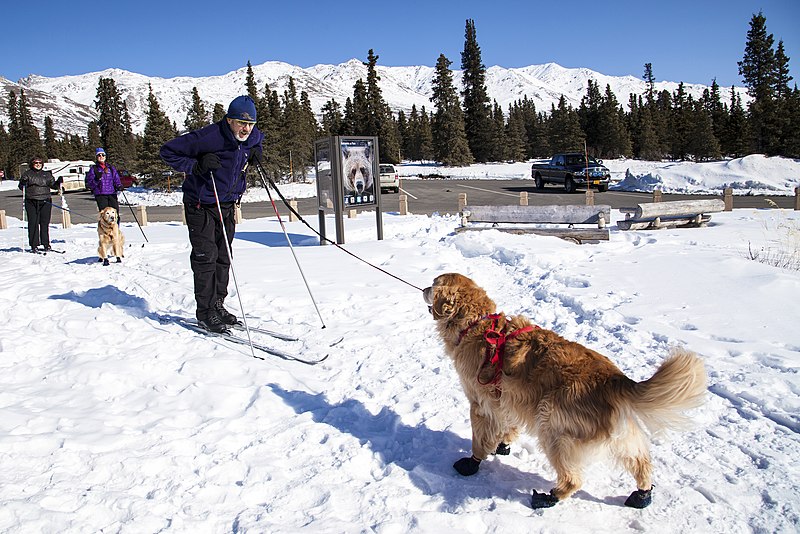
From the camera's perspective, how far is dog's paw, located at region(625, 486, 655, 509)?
8.79 feet

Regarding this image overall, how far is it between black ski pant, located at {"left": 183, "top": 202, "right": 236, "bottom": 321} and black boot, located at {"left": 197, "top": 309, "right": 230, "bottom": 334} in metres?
0.04

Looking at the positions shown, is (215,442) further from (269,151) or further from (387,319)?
(269,151)

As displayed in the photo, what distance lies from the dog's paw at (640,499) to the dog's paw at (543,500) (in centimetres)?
42

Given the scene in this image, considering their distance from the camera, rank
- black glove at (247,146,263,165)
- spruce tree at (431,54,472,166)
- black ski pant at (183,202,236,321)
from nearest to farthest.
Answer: black ski pant at (183,202,236,321), black glove at (247,146,263,165), spruce tree at (431,54,472,166)

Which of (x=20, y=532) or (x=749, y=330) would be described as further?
(x=749, y=330)

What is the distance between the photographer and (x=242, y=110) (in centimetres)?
532

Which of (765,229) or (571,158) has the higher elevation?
(571,158)

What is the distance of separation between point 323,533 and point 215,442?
1.33m

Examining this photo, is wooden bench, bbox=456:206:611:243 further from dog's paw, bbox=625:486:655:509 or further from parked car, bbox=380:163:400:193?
parked car, bbox=380:163:400:193

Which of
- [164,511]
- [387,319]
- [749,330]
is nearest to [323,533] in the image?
[164,511]

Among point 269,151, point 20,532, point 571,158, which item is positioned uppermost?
point 269,151

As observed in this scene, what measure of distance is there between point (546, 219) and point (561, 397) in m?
11.2

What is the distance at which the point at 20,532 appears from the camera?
7.55 feet

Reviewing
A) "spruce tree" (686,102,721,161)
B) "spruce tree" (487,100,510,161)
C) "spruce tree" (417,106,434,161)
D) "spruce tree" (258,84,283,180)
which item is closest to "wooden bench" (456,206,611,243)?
"spruce tree" (258,84,283,180)
